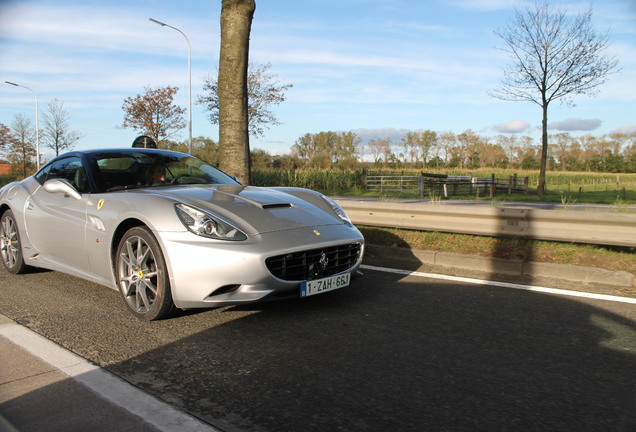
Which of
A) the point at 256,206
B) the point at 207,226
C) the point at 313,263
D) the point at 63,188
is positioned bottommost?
the point at 313,263

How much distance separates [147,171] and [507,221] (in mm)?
3889

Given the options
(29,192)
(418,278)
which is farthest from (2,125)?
(418,278)

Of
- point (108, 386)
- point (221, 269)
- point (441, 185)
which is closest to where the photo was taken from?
point (108, 386)

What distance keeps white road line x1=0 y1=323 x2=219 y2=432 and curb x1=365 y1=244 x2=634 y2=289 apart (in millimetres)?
3818

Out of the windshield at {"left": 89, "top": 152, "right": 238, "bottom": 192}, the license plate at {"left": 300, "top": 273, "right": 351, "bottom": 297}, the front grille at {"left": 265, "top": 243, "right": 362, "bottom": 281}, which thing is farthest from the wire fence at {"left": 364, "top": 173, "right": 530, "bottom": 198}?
the license plate at {"left": 300, "top": 273, "right": 351, "bottom": 297}

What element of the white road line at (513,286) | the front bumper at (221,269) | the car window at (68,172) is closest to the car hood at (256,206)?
the front bumper at (221,269)

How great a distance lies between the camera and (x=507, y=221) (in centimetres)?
570

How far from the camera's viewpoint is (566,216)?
17.3 feet

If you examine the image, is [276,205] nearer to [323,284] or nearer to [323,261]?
[323,261]

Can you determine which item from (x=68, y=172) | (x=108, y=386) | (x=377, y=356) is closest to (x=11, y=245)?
(x=68, y=172)

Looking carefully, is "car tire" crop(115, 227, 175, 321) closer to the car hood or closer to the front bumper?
the front bumper

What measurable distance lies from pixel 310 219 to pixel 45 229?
2.63 metres

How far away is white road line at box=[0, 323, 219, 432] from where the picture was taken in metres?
2.22

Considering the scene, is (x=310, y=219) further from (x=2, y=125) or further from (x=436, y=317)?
(x=2, y=125)
